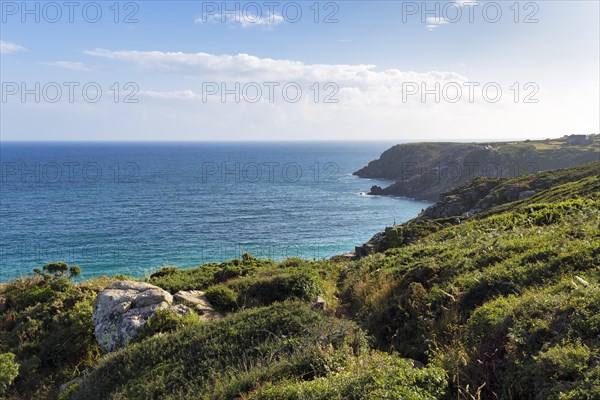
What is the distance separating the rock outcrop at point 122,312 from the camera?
1251 centimetres

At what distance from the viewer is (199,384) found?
28.5 feet

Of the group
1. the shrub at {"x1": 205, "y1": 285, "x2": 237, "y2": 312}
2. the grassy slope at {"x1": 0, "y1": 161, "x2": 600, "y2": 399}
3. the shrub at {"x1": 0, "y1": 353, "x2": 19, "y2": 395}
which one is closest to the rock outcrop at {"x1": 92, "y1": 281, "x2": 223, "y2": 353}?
the shrub at {"x1": 205, "y1": 285, "x2": 237, "y2": 312}

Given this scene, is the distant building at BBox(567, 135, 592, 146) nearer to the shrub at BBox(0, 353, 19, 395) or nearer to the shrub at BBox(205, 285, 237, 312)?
the shrub at BBox(205, 285, 237, 312)

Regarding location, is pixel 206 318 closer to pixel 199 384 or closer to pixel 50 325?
pixel 199 384

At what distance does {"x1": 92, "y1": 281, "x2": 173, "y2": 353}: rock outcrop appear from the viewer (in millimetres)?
12511

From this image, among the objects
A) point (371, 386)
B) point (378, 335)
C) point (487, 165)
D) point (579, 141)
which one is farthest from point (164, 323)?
point (579, 141)

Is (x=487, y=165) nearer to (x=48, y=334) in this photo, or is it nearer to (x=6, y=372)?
(x=48, y=334)

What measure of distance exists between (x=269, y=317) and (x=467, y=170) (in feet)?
399

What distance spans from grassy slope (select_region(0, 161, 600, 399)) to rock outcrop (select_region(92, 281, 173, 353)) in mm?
705

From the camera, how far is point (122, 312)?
1327cm

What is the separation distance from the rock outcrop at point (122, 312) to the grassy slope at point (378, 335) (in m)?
0.70

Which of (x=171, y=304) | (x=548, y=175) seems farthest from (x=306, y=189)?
(x=171, y=304)

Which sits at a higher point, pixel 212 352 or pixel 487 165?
pixel 487 165

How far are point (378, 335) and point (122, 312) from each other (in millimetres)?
8925
